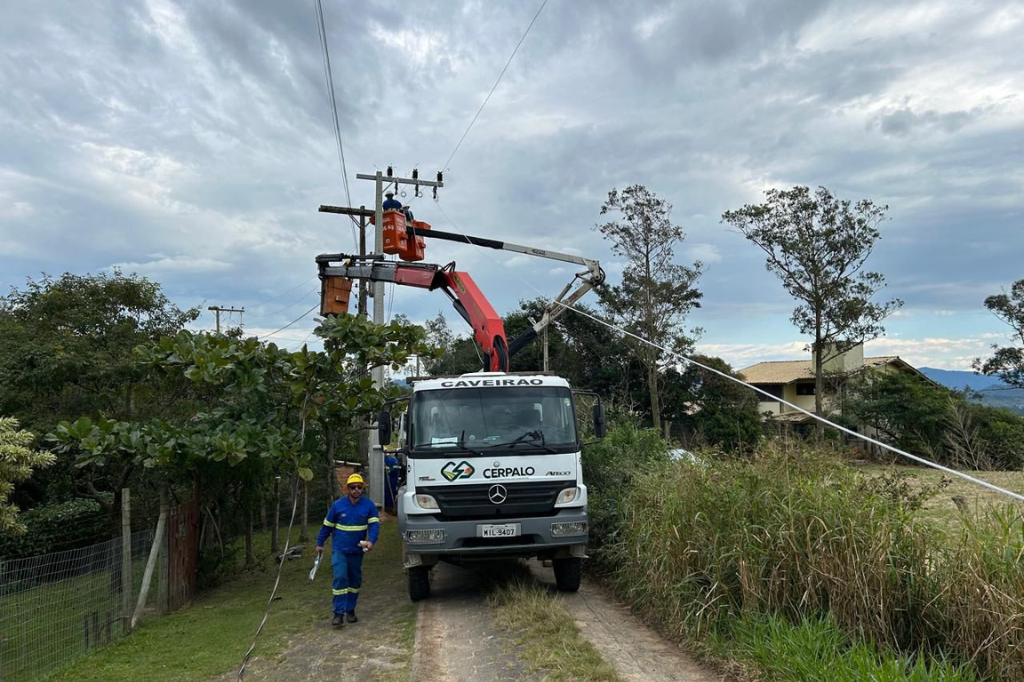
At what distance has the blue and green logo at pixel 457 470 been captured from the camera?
25.2ft

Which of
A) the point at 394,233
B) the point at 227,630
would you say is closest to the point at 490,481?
the point at 227,630

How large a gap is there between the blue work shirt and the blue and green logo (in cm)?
87

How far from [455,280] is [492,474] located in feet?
15.7

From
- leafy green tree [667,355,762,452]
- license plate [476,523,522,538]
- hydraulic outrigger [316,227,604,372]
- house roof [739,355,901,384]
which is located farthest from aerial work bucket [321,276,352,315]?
house roof [739,355,901,384]

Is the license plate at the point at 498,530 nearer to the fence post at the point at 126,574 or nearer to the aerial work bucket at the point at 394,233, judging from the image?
the fence post at the point at 126,574

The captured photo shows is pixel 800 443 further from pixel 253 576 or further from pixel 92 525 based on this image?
pixel 92 525

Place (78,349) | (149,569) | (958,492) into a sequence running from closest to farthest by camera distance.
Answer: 1. (958,492)
2. (149,569)
3. (78,349)

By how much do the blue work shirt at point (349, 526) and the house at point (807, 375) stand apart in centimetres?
2511

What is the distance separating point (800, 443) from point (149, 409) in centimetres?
1078

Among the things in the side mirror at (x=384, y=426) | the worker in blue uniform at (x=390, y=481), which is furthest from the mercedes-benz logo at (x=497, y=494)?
the worker in blue uniform at (x=390, y=481)

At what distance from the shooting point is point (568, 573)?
8.26 metres

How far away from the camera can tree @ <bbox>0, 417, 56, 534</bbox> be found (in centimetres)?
647

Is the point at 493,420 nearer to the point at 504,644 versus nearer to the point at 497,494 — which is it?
the point at 497,494

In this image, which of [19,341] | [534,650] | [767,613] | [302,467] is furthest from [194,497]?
[767,613]
